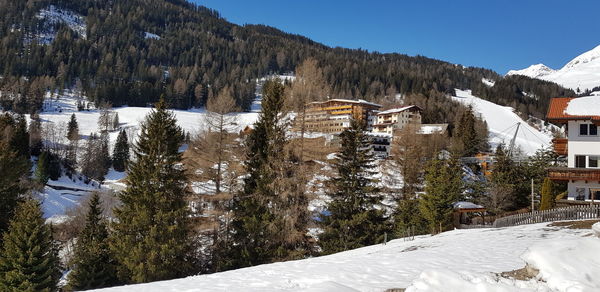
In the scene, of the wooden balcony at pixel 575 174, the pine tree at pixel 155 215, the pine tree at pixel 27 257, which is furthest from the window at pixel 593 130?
the pine tree at pixel 27 257

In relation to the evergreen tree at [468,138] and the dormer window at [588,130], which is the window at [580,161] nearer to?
the dormer window at [588,130]

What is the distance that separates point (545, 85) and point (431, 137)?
593 feet

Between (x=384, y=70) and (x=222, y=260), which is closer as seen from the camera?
(x=222, y=260)

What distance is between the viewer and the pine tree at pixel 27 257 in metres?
19.8

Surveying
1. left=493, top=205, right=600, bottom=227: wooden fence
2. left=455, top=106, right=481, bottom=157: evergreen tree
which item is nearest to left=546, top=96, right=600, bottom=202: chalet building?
left=493, top=205, right=600, bottom=227: wooden fence

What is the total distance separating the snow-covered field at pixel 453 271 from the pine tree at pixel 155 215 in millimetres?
10024

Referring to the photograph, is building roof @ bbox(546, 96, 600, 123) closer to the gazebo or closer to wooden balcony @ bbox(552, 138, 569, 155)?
wooden balcony @ bbox(552, 138, 569, 155)

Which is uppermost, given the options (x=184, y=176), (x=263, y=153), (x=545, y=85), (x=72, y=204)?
(x=545, y=85)

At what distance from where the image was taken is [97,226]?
2678 centimetres

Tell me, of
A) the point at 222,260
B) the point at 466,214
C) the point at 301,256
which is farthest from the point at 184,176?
the point at 466,214

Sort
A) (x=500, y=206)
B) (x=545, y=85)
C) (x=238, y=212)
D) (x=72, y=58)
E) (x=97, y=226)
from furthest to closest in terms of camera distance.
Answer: (x=545, y=85)
(x=72, y=58)
(x=500, y=206)
(x=97, y=226)
(x=238, y=212)

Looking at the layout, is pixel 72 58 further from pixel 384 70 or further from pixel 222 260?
pixel 222 260

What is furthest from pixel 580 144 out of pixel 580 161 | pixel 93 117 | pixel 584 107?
pixel 93 117

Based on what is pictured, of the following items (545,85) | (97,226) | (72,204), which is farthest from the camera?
(545,85)
